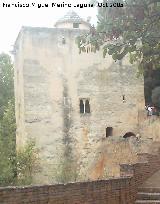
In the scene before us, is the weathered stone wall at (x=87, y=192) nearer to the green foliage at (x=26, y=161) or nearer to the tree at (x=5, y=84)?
the green foliage at (x=26, y=161)

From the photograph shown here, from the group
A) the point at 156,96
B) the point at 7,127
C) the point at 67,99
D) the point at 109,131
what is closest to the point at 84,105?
the point at 67,99

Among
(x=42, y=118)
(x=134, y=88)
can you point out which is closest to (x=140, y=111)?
(x=134, y=88)

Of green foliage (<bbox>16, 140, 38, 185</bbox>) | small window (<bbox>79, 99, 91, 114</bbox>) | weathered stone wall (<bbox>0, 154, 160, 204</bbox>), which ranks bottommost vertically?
green foliage (<bbox>16, 140, 38, 185</bbox>)

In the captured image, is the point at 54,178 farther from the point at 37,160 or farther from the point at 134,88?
the point at 134,88

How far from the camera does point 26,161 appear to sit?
24188mm

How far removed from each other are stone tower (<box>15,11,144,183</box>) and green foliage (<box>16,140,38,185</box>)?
0.66 m

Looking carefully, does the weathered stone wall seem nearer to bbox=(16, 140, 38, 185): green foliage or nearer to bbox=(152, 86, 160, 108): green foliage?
bbox=(16, 140, 38, 185): green foliage

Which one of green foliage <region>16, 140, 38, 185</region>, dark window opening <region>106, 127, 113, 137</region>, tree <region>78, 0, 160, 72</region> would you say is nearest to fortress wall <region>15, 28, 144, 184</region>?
dark window opening <region>106, 127, 113, 137</region>

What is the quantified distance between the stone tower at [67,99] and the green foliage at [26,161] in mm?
656

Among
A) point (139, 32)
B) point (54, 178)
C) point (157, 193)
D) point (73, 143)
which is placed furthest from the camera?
point (73, 143)

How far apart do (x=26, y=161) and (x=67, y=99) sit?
4677 millimetres

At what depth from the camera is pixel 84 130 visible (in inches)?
1037

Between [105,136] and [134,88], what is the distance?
142 inches

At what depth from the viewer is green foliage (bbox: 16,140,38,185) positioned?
2403 centimetres
